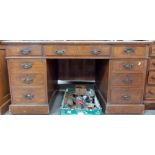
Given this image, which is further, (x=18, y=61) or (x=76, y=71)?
(x=76, y=71)

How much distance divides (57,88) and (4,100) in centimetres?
77

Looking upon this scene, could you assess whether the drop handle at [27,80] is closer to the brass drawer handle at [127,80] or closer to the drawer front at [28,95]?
the drawer front at [28,95]

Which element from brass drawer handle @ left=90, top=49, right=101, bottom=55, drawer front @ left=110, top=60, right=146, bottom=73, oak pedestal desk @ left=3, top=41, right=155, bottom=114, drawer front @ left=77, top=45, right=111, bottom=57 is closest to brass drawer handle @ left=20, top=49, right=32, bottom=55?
oak pedestal desk @ left=3, top=41, right=155, bottom=114

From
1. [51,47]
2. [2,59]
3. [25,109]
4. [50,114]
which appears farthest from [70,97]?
[2,59]

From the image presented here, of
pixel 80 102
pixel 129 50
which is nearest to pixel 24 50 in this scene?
pixel 80 102

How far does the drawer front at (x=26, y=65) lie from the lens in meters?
1.45

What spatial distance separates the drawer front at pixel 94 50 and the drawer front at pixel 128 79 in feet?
0.78

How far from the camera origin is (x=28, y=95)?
1522mm

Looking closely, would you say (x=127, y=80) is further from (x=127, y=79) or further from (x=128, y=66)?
(x=128, y=66)

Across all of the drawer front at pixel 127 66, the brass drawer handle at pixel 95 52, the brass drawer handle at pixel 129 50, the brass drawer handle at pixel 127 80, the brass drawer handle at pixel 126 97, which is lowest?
the brass drawer handle at pixel 126 97

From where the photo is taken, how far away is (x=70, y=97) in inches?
73.7

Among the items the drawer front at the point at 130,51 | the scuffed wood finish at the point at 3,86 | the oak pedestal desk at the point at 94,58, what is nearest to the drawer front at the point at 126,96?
the oak pedestal desk at the point at 94,58

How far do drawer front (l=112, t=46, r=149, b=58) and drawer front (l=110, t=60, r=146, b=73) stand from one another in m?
0.06
